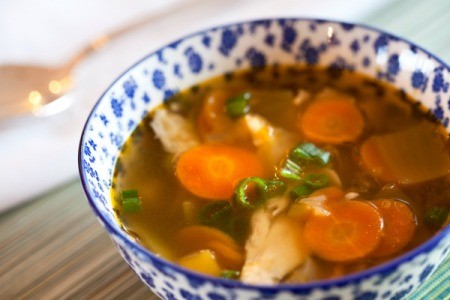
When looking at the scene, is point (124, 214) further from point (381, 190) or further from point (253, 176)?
point (381, 190)

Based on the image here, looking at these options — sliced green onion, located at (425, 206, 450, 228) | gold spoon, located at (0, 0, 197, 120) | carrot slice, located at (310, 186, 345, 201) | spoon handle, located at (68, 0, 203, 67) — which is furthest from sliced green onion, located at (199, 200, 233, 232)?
spoon handle, located at (68, 0, 203, 67)

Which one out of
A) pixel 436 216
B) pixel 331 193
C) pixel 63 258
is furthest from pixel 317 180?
pixel 63 258

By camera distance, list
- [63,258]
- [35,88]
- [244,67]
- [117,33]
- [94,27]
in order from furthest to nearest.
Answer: [94,27] → [117,33] → [35,88] → [244,67] → [63,258]

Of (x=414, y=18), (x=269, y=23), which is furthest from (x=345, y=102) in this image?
(x=414, y=18)

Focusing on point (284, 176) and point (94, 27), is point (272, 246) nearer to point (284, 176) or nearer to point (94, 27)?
point (284, 176)

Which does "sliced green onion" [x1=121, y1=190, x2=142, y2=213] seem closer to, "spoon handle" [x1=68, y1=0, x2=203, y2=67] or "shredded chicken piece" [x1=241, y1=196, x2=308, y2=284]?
"shredded chicken piece" [x1=241, y1=196, x2=308, y2=284]

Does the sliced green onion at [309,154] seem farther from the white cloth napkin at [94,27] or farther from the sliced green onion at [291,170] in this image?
the white cloth napkin at [94,27]
